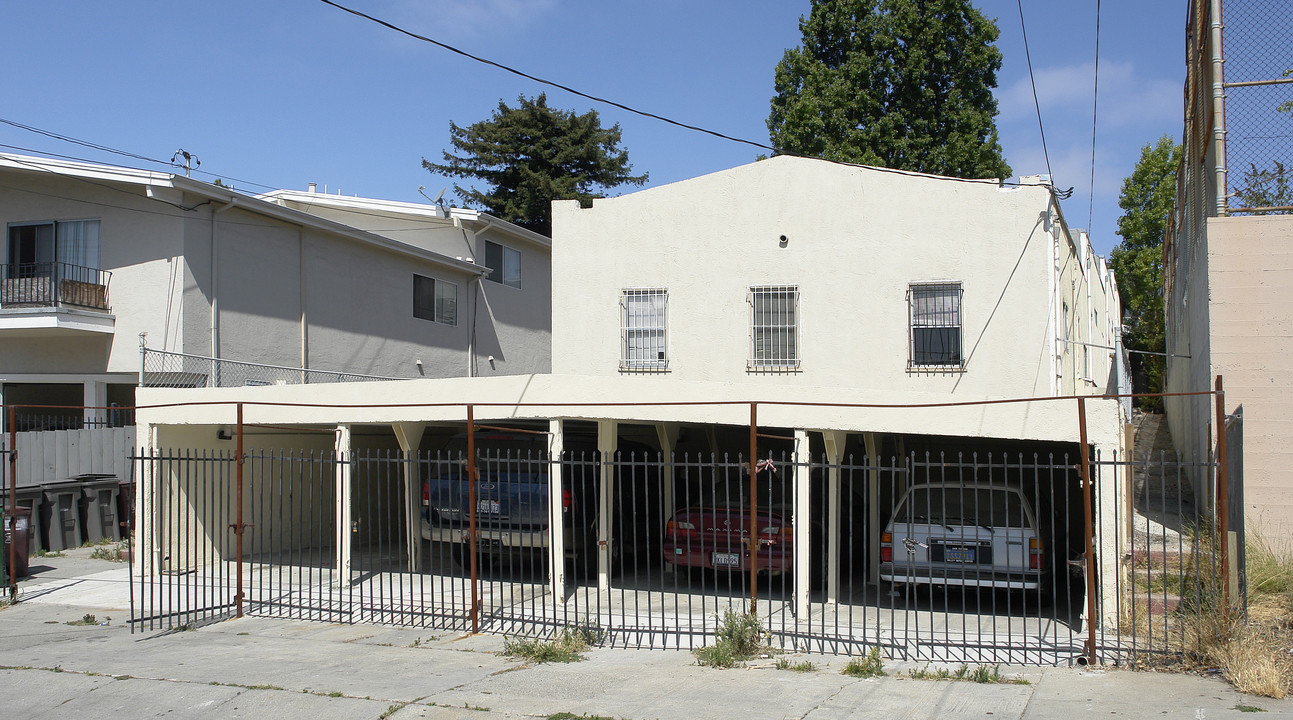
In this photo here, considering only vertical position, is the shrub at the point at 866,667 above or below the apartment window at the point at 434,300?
below

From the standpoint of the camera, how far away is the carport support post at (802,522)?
31.8 ft

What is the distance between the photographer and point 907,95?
2748cm

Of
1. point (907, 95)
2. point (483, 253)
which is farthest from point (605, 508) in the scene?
point (907, 95)

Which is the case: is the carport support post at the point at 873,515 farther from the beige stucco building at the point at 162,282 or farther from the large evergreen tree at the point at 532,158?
the large evergreen tree at the point at 532,158

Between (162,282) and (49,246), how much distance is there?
303 cm

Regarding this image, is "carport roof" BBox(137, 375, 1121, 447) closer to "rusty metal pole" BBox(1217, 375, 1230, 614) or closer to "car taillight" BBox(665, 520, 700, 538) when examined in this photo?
"rusty metal pole" BBox(1217, 375, 1230, 614)

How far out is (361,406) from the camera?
452 inches

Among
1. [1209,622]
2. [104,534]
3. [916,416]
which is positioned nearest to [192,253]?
[104,534]

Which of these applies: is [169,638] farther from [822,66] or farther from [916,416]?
[822,66]

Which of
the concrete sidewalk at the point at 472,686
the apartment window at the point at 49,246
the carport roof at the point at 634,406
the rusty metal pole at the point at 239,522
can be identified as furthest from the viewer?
the apartment window at the point at 49,246

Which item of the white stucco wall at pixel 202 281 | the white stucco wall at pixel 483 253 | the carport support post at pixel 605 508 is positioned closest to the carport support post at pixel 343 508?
the carport support post at pixel 605 508

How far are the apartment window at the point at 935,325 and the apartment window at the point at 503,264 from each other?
15.0 meters

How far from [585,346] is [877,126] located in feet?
48.9

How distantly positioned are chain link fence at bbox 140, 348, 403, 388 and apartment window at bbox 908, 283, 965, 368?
9152 mm
